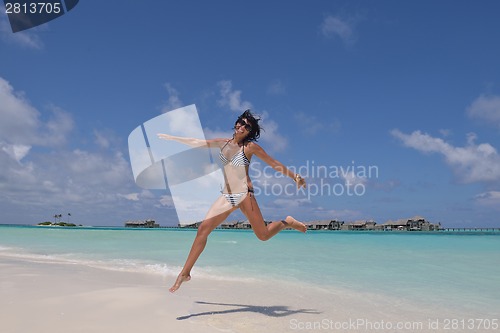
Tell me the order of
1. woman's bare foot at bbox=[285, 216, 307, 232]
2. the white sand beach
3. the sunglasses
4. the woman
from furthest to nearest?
woman's bare foot at bbox=[285, 216, 307, 232] < the sunglasses < the woman < the white sand beach

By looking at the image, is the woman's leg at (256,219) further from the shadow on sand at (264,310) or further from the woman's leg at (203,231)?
the shadow on sand at (264,310)

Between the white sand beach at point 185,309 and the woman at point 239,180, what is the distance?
60cm

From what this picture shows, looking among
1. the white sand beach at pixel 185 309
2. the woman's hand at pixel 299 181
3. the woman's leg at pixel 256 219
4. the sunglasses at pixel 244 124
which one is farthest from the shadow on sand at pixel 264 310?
the sunglasses at pixel 244 124

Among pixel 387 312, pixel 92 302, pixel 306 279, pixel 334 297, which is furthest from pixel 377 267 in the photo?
pixel 92 302

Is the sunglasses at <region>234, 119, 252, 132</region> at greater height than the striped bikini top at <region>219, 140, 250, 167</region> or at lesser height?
greater

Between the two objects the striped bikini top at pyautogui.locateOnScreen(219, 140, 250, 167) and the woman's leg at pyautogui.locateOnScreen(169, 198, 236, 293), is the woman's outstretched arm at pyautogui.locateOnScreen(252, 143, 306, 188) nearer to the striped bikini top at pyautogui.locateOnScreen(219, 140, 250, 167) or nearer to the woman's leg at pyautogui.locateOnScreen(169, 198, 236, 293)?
the striped bikini top at pyautogui.locateOnScreen(219, 140, 250, 167)

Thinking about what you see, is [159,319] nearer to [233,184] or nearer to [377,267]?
[233,184]

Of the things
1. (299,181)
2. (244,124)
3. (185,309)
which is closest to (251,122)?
(244,124)

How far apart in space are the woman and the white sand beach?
60 centimetres

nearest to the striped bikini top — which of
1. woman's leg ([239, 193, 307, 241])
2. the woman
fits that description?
the woman

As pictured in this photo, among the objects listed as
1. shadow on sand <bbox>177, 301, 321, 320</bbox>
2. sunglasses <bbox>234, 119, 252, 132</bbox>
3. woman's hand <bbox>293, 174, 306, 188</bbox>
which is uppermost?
sunglasses <bbox>234, 119, 252, 132</bbox>

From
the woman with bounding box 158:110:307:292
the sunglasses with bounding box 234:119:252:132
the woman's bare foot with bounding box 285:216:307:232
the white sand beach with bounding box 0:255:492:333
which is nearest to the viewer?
the white sand beach with bounding box 0:255:492:333

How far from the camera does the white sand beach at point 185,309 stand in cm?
422

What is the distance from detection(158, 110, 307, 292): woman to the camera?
5004 millimetres
